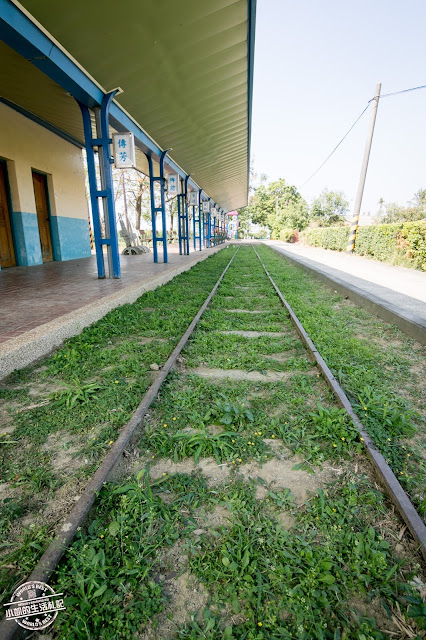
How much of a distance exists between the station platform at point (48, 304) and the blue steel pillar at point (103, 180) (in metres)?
0.56

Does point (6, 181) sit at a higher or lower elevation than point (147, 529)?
higher

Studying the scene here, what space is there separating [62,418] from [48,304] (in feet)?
9.92

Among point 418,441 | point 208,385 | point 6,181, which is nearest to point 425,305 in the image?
point 418,441

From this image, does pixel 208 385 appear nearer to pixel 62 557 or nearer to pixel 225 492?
pixel 225 492

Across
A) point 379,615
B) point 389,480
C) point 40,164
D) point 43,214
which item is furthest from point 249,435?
point 43,214

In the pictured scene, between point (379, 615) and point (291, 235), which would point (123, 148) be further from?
point (291, 235)

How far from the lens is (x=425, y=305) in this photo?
6125 mm

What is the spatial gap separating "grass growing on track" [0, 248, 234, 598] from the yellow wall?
23.6 ft

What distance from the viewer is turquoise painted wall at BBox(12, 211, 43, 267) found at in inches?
375

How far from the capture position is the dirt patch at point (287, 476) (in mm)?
1890

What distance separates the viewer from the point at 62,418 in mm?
2547

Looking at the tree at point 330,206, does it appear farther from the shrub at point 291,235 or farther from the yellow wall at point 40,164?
the yellow wall at point 40,164

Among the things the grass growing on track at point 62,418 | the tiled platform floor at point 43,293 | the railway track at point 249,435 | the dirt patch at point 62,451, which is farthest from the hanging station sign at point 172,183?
the dirt patch at point 62,451

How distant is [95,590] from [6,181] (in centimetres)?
1086
